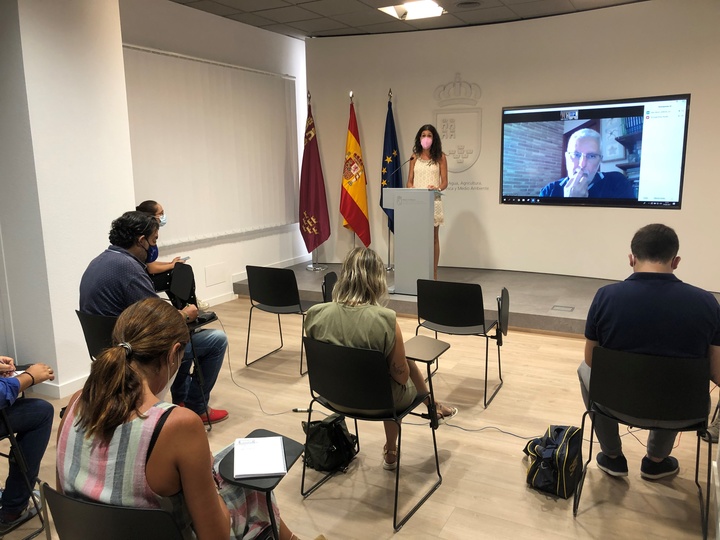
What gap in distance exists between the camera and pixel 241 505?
5.70 feet

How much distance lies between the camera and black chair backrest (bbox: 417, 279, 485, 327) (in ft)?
11.7

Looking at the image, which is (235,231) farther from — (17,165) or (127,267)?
(127,267)

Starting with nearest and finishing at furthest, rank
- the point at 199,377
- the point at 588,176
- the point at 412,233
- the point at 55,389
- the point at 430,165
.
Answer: the point at 199,377 → the point at 55,389 → the point at 412,233 → the point at 430,165 → the point at 588,176

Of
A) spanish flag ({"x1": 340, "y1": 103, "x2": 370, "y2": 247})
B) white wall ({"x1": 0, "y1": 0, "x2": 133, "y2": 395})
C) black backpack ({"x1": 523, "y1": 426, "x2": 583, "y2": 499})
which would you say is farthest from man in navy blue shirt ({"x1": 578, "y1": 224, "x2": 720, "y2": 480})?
spanish flag ({"x1": 340, "y1": 103, "x2": 370, "y2": 247})

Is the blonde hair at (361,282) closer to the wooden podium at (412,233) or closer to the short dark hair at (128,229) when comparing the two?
the short dark hair at (128,229)

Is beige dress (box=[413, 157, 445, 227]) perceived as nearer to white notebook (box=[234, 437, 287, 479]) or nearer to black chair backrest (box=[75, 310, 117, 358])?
black chair backrest (box=[75, 310, 117, 358])

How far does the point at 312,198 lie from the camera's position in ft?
23.5

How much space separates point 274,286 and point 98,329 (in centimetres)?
155

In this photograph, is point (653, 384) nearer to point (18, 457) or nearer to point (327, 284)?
point (327, 284)

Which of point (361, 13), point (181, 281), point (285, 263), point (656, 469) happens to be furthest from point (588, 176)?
point (181, 281)

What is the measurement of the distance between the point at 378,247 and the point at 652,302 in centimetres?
520

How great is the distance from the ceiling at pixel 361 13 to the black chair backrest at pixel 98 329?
3861 millimetres

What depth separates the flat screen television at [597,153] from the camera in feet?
18.5

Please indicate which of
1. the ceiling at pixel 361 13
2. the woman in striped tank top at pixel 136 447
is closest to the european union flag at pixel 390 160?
the ceiling at pixel 361 13
